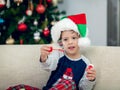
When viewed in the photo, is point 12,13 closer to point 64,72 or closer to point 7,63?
point 7,63

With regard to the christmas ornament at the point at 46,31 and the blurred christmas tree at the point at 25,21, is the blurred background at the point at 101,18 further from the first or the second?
the christmas ornament at the point at 46,31

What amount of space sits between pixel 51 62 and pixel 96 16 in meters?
1.85

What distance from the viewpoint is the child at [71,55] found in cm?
180

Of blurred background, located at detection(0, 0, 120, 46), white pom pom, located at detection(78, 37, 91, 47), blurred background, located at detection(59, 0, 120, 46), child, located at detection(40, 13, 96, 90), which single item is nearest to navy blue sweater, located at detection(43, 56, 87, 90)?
child, located at detection(40, 13, 96, 90)

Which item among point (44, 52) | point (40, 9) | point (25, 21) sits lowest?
point (44, 52)

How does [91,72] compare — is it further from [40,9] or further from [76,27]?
[40,9]

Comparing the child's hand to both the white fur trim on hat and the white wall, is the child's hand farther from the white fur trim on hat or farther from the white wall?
the white wall

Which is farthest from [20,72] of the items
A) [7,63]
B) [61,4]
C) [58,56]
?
[61,4]

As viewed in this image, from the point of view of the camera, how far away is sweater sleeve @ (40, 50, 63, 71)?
5.96 feet

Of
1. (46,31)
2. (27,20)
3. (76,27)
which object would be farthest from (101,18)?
(76,27)

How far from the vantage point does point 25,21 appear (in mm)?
2811

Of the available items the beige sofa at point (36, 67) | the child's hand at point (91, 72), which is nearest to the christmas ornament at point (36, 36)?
the beige sofa at point (36, 67)

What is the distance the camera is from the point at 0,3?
2.64 m

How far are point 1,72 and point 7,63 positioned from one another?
0.07 metres
